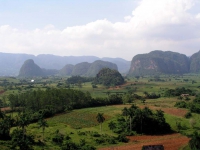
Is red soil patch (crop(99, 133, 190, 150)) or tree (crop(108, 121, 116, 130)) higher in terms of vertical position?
tree (crop(108, 121, 116, 130))

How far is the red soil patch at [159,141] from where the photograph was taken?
4512cm

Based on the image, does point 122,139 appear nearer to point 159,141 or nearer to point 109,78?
point 159,141

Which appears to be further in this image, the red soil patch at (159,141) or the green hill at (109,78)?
the green hill at (109,78)

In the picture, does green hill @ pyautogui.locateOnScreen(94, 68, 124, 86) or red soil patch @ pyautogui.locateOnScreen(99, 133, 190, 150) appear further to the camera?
green hill @ pyautogui.locateOnScreen(94, 68, 124, 86)

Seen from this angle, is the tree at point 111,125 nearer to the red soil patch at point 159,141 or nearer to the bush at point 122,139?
the red soil patch at point 159,141

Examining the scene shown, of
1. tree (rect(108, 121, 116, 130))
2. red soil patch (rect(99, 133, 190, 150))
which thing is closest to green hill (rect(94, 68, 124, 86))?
tree (rect(108, 121, 116, 130))

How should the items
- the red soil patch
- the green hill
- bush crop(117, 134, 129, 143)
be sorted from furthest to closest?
the green hill, bush crop(117, 134, 129, 143), the red soil patch

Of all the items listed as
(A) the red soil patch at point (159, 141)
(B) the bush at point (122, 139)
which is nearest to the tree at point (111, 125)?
(A) the red soil patch at point (159, 141)

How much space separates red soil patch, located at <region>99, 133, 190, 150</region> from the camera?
45122mm

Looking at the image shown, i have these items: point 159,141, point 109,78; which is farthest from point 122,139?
point 109,78

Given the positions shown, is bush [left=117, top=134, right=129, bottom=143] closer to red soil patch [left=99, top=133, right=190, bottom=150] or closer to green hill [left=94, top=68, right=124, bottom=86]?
red soil patch [left=99, top=133, right=190, bottom=150]

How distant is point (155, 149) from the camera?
38.6 m

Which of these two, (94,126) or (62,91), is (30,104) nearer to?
(62,91)

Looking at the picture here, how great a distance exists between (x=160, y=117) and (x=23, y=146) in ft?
116
